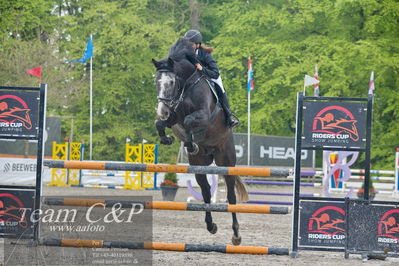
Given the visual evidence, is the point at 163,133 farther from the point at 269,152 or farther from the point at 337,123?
the point at 269,152

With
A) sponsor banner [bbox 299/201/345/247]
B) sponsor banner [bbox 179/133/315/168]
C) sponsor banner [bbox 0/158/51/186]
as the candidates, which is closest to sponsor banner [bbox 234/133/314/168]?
sponsor banner [bbox 179/133/315/168]

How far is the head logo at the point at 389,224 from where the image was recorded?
286 inches

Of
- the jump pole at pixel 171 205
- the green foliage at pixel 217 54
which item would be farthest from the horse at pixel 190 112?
the green foliage at pixel 217 54

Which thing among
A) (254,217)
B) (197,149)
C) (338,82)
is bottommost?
(254,217)

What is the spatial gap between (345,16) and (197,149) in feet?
69.1

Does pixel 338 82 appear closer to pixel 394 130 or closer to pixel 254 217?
pixel 394 130

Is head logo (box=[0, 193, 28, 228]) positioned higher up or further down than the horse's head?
further down

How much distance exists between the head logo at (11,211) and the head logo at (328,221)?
3.09 metres

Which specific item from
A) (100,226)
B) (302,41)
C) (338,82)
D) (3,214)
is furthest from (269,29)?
(3,214)

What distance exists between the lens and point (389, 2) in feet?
82.7

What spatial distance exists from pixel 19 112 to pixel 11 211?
1072mm

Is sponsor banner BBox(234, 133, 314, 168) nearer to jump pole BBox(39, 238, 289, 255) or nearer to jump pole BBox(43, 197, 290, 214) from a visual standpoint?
jump pole BBox(43, 197, 290, 214)

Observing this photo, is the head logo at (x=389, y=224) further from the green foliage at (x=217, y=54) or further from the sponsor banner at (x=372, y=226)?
the green foliage at (x=217, y=54)

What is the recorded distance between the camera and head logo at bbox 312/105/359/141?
7.33 m
